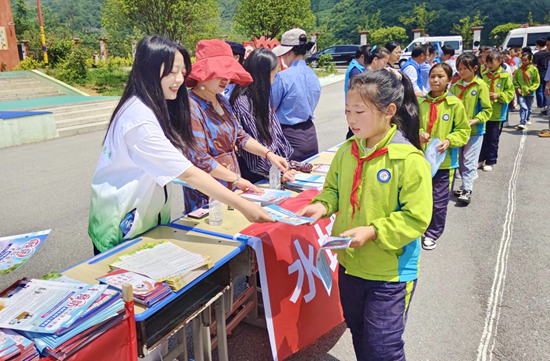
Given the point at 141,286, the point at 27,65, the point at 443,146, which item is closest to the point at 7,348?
the point at 141,286

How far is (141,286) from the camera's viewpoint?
1.61m

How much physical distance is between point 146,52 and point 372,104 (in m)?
1.02

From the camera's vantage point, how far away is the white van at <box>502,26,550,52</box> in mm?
18531

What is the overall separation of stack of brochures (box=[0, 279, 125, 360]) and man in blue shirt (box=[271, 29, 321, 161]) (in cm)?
268

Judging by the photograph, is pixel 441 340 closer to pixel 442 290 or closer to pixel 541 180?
pixel 442 290

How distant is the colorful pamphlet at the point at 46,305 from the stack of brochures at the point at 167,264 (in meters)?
0.28

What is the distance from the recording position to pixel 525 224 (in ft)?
14.8

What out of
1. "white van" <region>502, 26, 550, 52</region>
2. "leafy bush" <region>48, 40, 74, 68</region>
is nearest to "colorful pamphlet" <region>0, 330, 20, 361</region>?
"leafy bush" <region>48, 40, 74, 68</region>

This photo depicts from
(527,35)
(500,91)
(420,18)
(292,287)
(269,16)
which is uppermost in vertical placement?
(420,18)

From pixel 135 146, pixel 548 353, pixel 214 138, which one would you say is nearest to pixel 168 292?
pixel 135 146

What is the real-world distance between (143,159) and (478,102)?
4.19 metres

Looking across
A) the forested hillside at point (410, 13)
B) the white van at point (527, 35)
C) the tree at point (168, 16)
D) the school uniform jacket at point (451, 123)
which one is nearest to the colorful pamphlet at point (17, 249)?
the school uniform jacket at point (451, 123)

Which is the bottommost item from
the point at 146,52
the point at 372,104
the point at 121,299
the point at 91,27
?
the point at 121,299

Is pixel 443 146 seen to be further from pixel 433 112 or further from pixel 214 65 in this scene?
pixel 214 65
